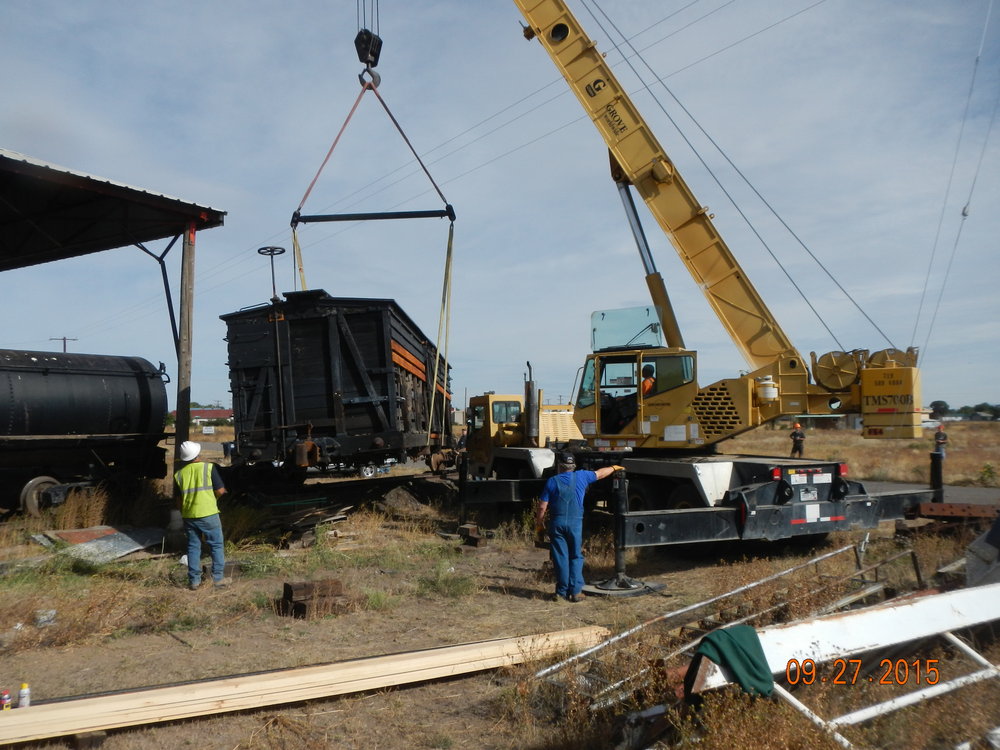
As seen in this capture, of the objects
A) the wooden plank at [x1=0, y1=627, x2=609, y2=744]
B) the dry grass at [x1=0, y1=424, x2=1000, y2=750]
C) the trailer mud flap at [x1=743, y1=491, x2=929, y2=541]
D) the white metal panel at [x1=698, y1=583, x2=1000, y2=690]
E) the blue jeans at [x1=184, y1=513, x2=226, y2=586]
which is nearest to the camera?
the white metal panel at [x1=698, y1=583, x2=1000, y2=690]

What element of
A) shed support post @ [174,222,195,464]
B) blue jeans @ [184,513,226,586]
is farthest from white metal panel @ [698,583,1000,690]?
shed support post @ [174,222,195,464]

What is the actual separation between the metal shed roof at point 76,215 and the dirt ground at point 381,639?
5.50 meters

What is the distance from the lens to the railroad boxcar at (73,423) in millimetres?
11719

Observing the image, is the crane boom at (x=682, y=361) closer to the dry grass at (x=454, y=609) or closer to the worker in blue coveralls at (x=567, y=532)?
the dry grass at (x=454, y=609)

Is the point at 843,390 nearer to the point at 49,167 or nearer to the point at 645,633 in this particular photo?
the point at 645,633

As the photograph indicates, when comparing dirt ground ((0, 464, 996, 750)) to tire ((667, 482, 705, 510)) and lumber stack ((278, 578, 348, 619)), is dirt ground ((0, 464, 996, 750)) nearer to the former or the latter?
lumber stack ((278, 578, 348, 619))

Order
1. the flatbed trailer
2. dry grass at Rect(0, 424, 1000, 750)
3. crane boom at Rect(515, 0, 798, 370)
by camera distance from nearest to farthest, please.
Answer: dry grass at Rect(0, 424, 1000, 750)
the flatbed trailer
crane boom at Rect(515, 0, 798, 370)

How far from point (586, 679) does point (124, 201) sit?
10.7 m

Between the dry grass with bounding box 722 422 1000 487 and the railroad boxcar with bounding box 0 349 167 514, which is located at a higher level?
the railroad boxcar with bounding box 0 349 167 514

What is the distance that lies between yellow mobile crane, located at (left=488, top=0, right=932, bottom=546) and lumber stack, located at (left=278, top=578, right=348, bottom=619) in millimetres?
2988

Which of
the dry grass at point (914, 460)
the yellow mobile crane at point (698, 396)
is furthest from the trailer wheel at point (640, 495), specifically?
the dry grass at point (914, 460)
